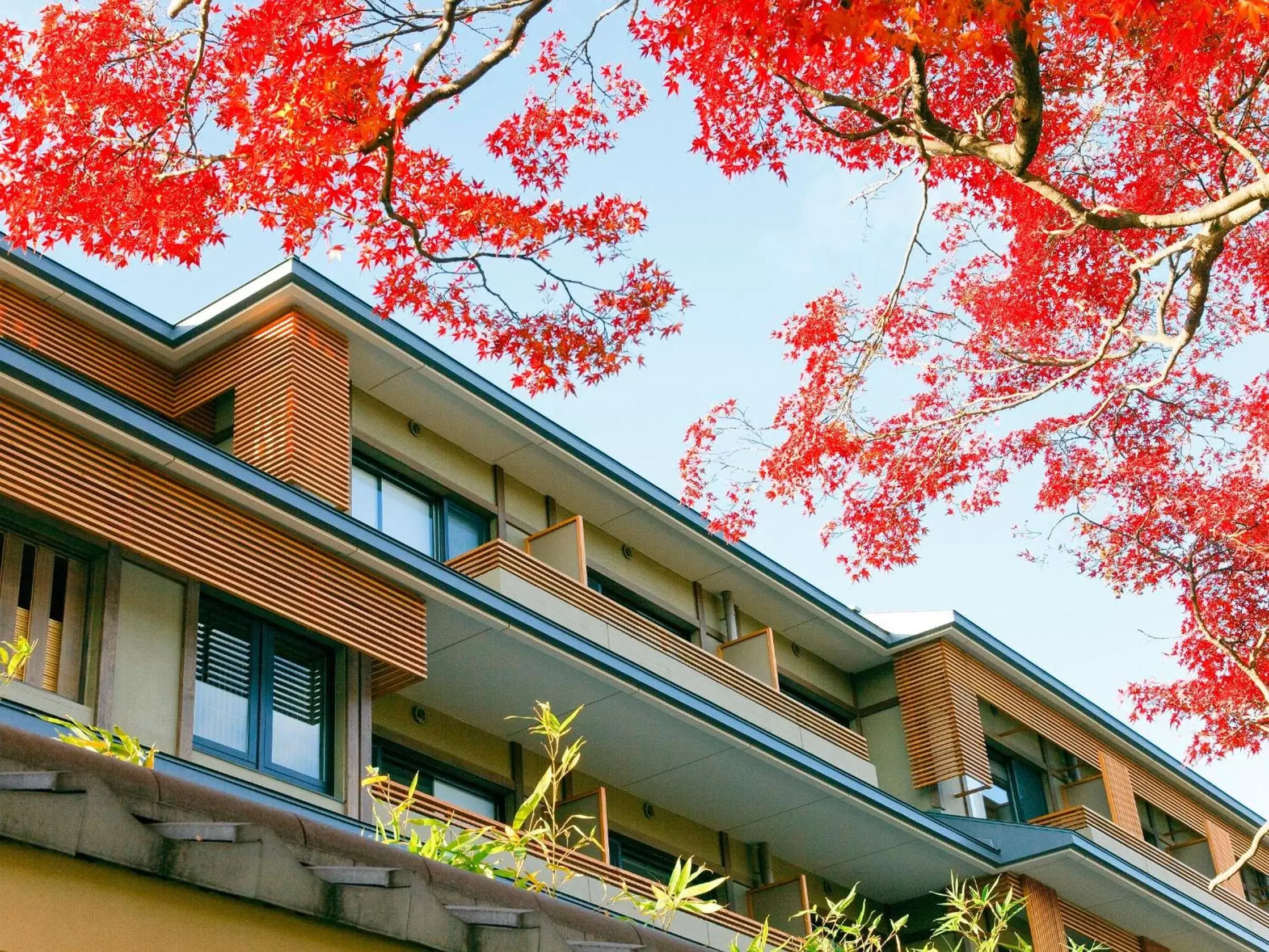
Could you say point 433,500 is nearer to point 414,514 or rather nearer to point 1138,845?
point 414,514

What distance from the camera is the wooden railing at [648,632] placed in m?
18.5

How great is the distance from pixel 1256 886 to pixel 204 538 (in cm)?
2949

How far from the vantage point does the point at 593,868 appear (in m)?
16.9

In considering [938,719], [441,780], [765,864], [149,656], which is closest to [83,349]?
[149,656]

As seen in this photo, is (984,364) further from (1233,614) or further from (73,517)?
(73,517)

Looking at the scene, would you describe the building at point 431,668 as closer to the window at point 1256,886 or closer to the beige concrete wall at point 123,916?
the beige concrete wall at point 123,916

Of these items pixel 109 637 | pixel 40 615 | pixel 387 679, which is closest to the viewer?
pixel 40 615

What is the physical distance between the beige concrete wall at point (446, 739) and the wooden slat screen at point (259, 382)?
108 inches

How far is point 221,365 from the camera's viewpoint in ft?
57.8

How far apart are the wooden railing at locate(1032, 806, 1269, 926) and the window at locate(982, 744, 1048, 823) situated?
698 mm

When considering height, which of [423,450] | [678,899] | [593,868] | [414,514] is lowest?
[678,899]

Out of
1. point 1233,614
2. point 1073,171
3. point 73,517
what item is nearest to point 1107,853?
point 1233,614

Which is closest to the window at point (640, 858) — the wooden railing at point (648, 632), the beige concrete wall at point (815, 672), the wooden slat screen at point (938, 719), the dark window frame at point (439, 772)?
the dark window frame at point (439, 772)

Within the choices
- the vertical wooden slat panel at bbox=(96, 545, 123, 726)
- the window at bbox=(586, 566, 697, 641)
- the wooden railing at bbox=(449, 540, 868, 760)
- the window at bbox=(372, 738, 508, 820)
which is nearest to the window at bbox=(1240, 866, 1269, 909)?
the wooden railing at bbox=(449, 540, 868, 760)
